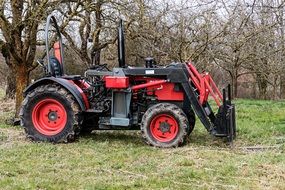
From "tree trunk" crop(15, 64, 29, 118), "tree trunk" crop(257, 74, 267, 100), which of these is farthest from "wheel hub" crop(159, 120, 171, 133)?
"tree trunk" crop(257, 74, 267, 100)

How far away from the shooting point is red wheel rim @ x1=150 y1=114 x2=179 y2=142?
722cm

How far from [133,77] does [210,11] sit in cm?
696

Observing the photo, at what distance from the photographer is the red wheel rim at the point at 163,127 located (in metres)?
7.22

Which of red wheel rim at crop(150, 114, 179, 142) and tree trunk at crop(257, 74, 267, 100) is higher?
tree trunk at crop(257, 74, 267, 100)

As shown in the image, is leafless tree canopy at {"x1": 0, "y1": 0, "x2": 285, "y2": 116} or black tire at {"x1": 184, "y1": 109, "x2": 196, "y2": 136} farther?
leafless tree canopy at {"x1": 0, "y1": 0, "x2": 285, "y2": 116}

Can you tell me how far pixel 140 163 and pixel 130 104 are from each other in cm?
176

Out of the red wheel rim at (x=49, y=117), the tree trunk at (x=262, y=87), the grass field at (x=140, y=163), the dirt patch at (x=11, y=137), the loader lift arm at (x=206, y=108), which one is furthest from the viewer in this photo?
the tree trunk at (x=262, y=87)

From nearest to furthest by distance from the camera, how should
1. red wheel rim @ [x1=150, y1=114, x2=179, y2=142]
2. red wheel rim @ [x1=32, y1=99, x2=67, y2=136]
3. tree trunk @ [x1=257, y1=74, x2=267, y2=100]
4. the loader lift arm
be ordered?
1. the loader lift arm
2. red wheel rim @ [x1=150, y1=114, x2=179, y2=142]
3. red wheel rim @ [x1=32, y1=99, x2=67, y2=136]
4. tree trunk @ [x1=257, y1=74, x2=267, y2=100]

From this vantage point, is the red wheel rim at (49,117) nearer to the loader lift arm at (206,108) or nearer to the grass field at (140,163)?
the grass field at (140,163)

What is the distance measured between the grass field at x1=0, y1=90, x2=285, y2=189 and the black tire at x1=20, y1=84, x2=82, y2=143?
23cm

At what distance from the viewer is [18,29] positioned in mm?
9789

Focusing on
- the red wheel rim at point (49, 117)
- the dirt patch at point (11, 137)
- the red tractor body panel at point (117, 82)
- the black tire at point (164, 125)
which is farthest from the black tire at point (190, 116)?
the dirt patch at point (11, 137)

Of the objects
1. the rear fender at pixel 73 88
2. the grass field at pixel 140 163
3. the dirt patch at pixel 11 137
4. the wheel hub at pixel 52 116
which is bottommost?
the grass field at pixel 140 163

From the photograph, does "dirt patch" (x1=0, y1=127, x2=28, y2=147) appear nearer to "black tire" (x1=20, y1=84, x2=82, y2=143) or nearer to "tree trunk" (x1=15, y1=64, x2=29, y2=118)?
"black tire" (x1=20, y1=84, x2=82, y2=143)
